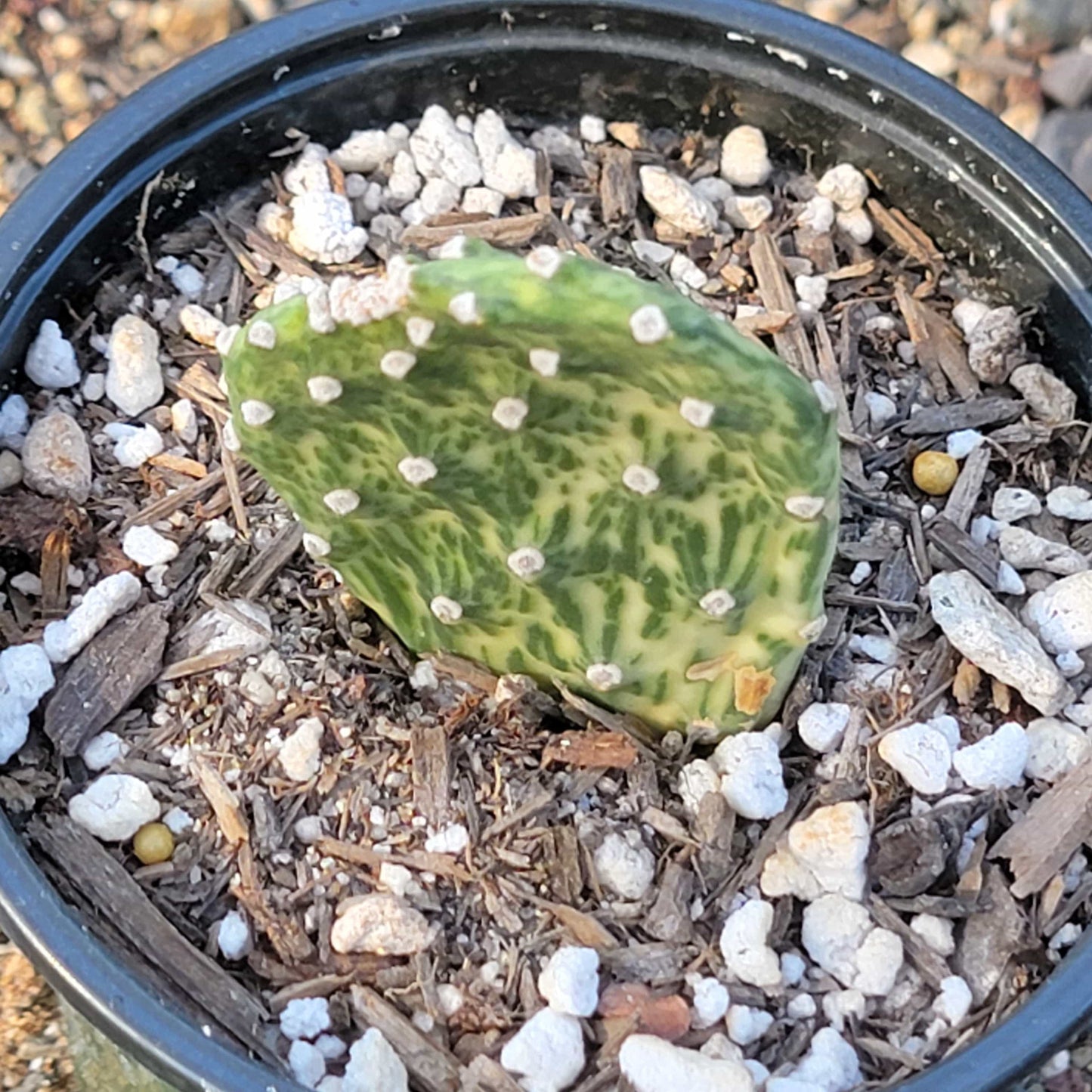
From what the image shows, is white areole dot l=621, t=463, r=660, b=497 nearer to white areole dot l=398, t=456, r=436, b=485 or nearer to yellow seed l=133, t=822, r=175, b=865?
white areole dot l=398, t=456, r=436, b=485

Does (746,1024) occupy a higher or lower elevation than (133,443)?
lower

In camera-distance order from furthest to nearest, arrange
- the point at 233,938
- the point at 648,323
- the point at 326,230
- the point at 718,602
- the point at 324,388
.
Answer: the point at 326,230
the point at 233,938
the point at 718,602
the point at 324,388
the point at 648,323

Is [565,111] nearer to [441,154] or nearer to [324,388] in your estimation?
[441,154]

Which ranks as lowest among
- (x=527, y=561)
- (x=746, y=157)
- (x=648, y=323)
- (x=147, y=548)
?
(x=147, y=548)

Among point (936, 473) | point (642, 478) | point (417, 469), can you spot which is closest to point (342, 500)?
point (417, 469)

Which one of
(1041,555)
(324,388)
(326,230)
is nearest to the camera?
(324,388)

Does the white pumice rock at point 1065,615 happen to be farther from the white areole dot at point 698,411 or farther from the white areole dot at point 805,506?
the white areole dot at point 698,411

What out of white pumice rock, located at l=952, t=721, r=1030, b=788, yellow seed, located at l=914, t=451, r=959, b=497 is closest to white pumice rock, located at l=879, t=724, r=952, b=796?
white pumice rock, located at l=952, t=721, r=1030, b=788
